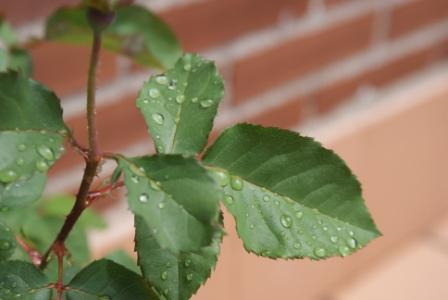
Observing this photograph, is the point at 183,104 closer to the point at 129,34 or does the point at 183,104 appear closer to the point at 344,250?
the point at 344,250

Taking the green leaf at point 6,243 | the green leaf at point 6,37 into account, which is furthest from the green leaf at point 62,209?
the green leaf at point 6,243

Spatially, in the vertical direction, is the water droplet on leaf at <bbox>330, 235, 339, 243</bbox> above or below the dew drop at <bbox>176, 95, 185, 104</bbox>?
below

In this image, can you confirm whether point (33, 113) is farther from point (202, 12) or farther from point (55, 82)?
point (202, 12)

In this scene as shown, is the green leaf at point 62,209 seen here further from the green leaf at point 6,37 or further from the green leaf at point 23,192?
the green leaf at point 23,192

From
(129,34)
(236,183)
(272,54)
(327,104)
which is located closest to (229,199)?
(236,183)

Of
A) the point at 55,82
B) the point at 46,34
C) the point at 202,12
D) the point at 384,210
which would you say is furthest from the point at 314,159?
the point at 384,210

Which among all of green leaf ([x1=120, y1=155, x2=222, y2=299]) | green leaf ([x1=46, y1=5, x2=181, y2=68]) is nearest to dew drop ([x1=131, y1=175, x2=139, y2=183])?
green leaf ([x1=120, y1=155, x2=222, y2=299])

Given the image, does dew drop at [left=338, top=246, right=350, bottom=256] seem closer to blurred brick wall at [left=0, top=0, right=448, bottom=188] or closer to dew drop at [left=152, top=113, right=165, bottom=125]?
dew drop at [left=152, top=113, right=165, bottom=125]
